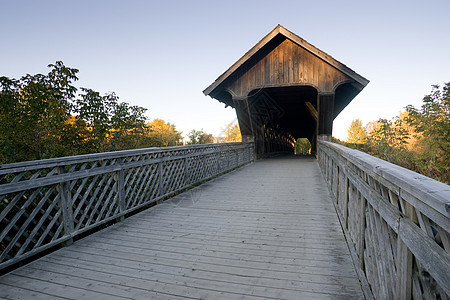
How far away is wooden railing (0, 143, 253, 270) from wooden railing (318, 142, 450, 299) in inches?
134

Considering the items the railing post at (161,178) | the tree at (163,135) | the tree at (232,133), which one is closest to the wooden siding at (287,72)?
the tree at (163,135)

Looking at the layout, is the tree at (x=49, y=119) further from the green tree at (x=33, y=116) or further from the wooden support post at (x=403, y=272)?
the wooden support post at (x=403, y=272)

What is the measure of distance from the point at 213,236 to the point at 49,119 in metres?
3.92

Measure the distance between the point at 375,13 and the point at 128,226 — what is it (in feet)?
77.7

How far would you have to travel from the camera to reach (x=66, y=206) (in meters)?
3.20

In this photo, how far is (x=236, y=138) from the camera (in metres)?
63.0

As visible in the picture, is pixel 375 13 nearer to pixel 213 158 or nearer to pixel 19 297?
pixel 213 158

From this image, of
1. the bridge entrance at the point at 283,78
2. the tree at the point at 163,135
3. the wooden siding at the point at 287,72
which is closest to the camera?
the bridge entrance at the point at 283,78

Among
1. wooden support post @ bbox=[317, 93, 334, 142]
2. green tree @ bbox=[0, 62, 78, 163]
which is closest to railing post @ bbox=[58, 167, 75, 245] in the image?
green tree @ bbox=[0, 62, 78, 163]

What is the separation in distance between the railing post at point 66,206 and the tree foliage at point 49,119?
176cm

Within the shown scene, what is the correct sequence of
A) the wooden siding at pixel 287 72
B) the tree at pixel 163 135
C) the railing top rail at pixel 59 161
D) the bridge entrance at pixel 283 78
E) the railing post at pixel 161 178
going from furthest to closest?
the tree at pixel 163 135, the wooden siding at pixel 287 72, the bridge entrance at pixel 283 78, the railing post at pixel 161 178, the railing top rail at pixel 59 161

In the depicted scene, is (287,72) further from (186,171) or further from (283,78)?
(186,171)

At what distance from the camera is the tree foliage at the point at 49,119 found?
433 centimetres

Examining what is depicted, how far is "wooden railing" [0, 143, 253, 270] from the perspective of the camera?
269cm
